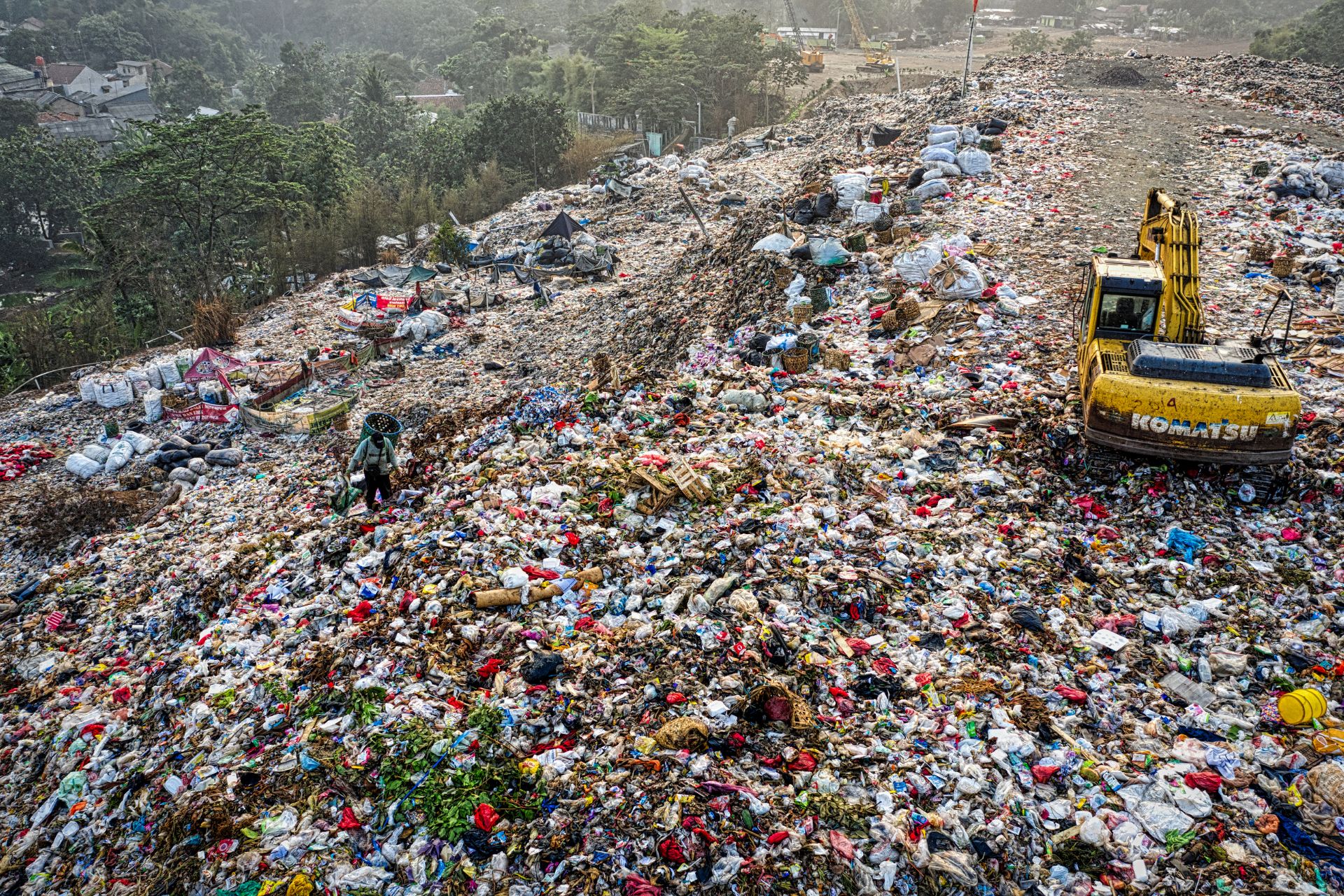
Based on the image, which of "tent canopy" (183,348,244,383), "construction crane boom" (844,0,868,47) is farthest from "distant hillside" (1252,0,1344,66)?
"tent canopy" (183,348,244,383)

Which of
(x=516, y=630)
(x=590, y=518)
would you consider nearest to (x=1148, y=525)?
(x=590, y=518)

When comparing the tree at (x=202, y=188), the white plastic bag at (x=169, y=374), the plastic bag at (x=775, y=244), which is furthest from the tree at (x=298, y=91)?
the plastic bag at (x=775, y=244)

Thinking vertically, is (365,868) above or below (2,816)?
above

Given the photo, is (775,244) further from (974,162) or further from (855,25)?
(855,25)

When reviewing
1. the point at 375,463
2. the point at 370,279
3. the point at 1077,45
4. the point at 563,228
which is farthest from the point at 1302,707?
the point at 1077,45

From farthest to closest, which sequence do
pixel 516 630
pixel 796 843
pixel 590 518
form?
1. pixel 590 518
2. pixel 516 630
3. pixel 796 843

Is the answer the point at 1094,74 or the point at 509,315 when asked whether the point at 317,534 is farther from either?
the point at 1094,74
